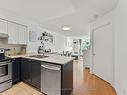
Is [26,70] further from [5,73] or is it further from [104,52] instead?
[104,52]

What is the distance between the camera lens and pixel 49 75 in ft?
7.71

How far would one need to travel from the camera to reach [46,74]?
7.91 feet

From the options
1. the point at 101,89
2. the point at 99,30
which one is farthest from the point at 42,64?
the point at 99,30

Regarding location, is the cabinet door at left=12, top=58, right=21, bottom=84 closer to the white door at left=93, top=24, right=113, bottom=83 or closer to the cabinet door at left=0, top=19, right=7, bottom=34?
the cabinet door at left=0, top=19, right=7, bottom=34

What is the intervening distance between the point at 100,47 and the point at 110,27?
2.81ft

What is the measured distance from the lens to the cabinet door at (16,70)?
3.14m

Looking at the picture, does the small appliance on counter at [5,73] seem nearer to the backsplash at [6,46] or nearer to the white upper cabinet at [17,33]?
the backsplash at [6,46]

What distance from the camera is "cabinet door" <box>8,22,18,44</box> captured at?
347cm

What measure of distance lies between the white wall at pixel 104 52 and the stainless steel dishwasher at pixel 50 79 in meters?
1.94

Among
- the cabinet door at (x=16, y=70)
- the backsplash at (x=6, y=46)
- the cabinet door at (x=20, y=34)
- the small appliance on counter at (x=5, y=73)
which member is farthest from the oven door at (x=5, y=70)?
the cabinet door at (x=20, y=34)

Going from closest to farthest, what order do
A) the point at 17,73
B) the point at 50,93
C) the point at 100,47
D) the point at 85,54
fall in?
the point at 50,93, the point at 17,73, the point at 100,47, the point at 85,54

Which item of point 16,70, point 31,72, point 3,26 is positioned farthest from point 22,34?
point 31,72

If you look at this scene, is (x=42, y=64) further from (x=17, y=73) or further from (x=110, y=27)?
(x=110, y=27)

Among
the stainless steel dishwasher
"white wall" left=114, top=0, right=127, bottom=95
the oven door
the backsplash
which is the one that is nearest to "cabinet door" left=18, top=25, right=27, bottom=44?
the backsplash
